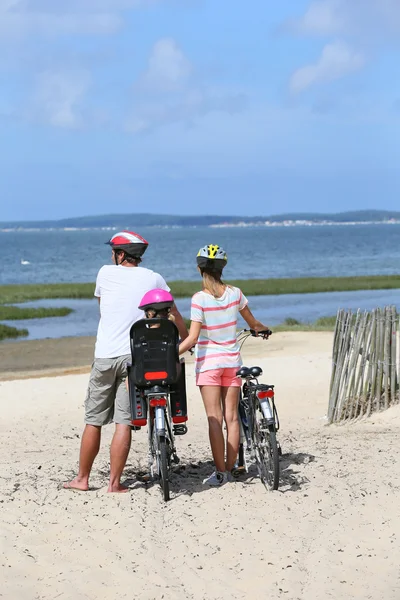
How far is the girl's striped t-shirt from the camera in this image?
6262 millimetres

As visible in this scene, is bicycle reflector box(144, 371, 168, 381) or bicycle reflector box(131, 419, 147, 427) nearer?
bicycle reflector box(144, 371, 168, 381)

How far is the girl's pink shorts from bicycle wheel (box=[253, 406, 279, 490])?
267mm

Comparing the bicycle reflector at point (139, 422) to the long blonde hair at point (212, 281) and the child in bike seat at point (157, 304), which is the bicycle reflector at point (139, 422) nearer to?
the child in bike seat at point (157, 304)

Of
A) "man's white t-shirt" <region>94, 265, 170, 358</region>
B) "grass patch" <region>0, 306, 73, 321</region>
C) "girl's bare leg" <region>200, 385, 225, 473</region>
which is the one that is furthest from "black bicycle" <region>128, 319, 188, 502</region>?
"grass patch" <region>0, 306, 73, 321</region>

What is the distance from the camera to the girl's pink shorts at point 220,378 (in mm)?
6336

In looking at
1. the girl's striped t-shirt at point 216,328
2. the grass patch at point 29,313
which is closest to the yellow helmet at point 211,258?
the girl's striped t-shirt at point 216,328

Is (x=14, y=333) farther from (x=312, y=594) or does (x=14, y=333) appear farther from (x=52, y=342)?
(x=312, y=594)

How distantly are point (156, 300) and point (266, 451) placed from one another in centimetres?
131

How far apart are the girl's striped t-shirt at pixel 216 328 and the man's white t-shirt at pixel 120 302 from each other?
31 cm

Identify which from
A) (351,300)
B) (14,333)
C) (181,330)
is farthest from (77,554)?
(351,300)

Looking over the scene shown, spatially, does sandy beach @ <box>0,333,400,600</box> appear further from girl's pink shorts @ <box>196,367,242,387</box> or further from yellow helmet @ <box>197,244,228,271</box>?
yellow helmet @ <box>197,244,228,271</box>

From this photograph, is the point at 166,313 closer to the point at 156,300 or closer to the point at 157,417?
the point at 156,300

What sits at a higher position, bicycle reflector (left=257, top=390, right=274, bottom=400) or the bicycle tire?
bicycle reflector (left=257, top=390, right=274, bottom=400)

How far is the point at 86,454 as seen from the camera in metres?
6.34
